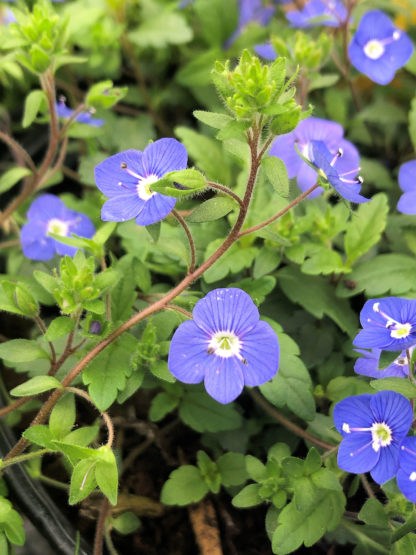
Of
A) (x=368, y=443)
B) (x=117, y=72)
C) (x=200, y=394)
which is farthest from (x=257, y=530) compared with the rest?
(x=117, y=72)

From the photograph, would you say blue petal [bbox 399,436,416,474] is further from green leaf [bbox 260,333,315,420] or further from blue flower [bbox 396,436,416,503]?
green leaf [bbox 260,333,315,420]

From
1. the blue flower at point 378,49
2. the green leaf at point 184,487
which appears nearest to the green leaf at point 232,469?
the green leaf at point 184,487

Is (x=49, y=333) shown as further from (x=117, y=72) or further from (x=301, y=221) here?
(x=117, y=72)

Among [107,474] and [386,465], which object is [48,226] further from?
[386,465]

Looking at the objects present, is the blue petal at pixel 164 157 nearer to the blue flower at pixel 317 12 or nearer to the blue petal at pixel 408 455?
the blue petal at pixel 408 455

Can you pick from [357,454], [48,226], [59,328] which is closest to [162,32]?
[48,226]

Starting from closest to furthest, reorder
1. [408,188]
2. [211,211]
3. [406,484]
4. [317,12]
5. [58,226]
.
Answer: [406,484] → [211,211] → [408,188] → [58,226] → [317,12]
